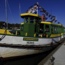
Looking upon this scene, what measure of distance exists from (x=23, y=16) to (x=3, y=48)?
403cm

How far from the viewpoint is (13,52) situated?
44.2 feet

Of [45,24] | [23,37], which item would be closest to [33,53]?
[23,37]

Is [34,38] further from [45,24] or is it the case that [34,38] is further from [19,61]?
[45,24]

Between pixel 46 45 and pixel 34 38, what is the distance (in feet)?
5.79

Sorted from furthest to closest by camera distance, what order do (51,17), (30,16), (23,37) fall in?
(51,17)
(30,16)
(23,37)

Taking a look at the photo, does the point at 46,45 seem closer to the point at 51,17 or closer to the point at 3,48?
the point at 3,48

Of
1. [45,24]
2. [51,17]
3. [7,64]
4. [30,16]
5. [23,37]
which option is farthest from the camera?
[51,17]

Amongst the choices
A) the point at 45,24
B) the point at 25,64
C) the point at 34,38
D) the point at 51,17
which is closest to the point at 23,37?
the point at 34,38

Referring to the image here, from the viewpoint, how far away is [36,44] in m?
14.7

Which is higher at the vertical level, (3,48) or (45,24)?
(45,24)

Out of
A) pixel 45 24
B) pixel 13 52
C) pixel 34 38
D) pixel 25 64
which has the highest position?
pixel 45 24

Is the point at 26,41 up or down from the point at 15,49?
up

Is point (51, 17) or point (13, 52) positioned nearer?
point (13, 52)

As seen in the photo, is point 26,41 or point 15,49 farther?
point 26,41
